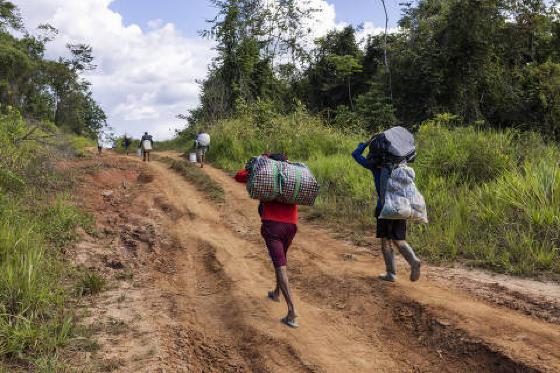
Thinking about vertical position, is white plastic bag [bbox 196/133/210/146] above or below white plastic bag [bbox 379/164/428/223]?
above

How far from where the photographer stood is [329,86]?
29281 millimetres

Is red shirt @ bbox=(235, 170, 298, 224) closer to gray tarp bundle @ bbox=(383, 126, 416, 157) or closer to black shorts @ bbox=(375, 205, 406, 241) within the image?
black shorts @ bbox=(375, 205, 406, 241)

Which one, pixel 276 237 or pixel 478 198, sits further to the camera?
pixel 478 198

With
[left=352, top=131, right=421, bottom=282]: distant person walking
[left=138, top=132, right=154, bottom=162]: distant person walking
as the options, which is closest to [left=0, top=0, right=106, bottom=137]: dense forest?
[left=138, top=132, right=154, bottom=162]: distant person walking

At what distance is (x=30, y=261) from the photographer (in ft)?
14.1

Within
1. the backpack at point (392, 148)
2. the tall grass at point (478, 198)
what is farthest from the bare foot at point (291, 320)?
the tall grass at point (478, 198)

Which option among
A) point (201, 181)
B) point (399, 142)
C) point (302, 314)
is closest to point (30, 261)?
point (302, 314)

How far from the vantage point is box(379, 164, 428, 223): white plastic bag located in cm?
487

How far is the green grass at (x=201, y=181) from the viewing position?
36.2 ft

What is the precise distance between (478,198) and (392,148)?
2.90m

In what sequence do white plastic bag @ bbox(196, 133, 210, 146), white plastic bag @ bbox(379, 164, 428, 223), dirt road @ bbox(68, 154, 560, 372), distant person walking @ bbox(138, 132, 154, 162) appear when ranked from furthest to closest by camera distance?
1. distant person walking @ bbox(138, 132, 154, 162)
2. white plastic bag @ bbox(196, 133, 210, 146)
3. white plastic bag @ bbox(379, 164, 428, 223)
4. dirt road @ bbox(68, 154, 560, 372)

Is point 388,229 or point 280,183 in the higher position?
point 280,183

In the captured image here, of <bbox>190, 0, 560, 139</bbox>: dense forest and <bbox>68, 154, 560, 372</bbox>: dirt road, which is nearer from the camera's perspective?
<bbox>68, 154, 560, 372</bbox>: dirt road

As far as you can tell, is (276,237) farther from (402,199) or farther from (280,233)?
(402,199)
